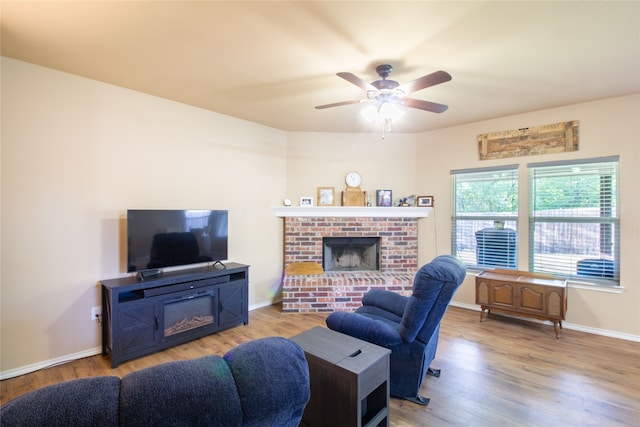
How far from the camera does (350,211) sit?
455 centimetres

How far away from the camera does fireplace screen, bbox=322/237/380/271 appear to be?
15.4ft

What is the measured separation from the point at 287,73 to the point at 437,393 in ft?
9.76

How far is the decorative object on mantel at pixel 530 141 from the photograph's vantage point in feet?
11.7

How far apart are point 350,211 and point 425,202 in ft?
4.02

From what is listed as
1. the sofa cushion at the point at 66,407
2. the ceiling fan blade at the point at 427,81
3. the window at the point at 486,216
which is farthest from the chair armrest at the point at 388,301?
the sofa cushion at the point at 66,407

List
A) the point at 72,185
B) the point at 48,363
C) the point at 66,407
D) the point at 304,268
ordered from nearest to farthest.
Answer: the point at 66,407
the point at 48,363
the point at 72,185
the point at 304,268

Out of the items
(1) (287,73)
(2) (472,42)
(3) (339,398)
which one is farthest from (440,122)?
(3) (339,398)

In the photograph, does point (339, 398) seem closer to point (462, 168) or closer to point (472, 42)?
point (472, 42)

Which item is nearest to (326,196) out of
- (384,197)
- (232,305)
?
(384,197)

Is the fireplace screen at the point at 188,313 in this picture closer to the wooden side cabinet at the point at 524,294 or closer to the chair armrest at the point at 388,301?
the chair armrest at the point at 388,301

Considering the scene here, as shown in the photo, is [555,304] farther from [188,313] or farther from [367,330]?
[188,313]

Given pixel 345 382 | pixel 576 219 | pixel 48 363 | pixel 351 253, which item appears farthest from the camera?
pixel 351 253

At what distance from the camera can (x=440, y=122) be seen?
421 centimetres

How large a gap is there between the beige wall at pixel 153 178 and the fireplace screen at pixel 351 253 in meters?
0.73
